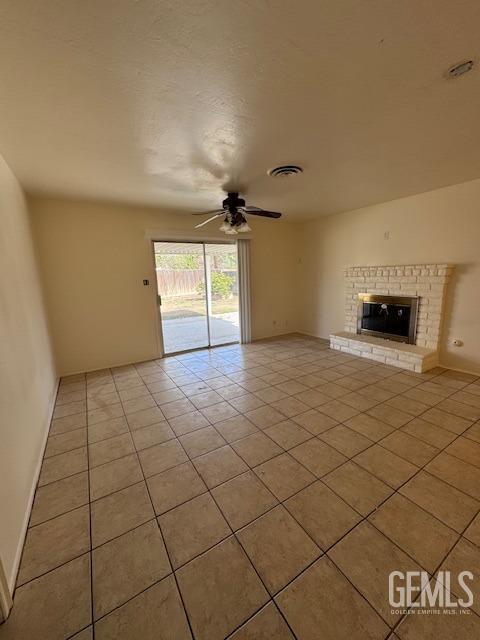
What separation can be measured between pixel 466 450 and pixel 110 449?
9.36 feet

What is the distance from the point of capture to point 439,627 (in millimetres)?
1049

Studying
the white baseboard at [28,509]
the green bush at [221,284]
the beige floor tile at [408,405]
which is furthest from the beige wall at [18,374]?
the beige floor tile at [408,405]

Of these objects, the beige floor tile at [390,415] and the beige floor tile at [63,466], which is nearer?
the beige floor tile at [63,466]

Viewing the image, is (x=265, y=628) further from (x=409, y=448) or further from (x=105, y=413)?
(x=105, y=413)

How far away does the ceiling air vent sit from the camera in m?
2.59

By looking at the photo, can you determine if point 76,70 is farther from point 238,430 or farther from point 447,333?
point 447,333

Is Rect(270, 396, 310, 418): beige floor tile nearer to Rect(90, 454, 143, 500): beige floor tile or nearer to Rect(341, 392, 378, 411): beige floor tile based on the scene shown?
Rect(341, 392, 378, 411): beige floor tile

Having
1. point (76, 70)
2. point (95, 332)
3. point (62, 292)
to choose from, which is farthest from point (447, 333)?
point (62, 292)

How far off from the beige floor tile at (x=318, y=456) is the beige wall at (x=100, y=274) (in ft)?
10.1

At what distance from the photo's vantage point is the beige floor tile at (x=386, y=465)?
1776 mm

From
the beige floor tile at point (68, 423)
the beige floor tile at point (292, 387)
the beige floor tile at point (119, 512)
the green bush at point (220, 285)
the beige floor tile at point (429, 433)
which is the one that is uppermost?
the green bush at point (220, 285)

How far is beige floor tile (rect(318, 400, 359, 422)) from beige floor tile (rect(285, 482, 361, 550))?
890 mm

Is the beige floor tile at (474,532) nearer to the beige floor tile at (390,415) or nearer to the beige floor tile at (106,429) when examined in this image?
the beige floor tile at (390,415)

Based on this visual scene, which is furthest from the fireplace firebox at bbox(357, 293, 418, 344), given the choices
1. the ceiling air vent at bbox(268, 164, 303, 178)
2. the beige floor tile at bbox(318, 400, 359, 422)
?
the ceiling air vent at bbox(268, 164, 303, 178)
